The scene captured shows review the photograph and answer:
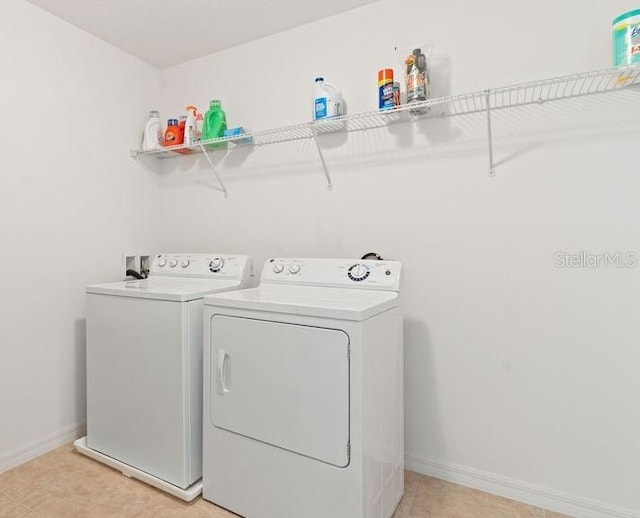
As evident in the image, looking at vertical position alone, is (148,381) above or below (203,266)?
below

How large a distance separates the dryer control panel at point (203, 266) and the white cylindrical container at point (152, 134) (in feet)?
2.55

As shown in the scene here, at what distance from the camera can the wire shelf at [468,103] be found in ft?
4.94

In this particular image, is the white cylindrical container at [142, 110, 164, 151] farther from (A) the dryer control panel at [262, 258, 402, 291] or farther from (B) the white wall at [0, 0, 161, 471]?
(A) the dryer control panel at [262, 258, 402, 291]

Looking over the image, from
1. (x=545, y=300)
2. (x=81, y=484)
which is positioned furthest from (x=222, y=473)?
(x=545, y=300)

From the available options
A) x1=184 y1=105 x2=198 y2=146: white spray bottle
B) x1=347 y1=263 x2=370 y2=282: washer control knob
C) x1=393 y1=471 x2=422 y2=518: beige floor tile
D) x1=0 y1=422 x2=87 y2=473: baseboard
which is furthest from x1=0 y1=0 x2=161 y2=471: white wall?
x1=393 y1=471 x2=422 y2=518: beige floor tile

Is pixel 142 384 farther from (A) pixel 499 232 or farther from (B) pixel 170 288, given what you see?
(A) pixel 499 232

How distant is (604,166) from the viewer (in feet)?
5.16

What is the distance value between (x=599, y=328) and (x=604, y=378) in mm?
209

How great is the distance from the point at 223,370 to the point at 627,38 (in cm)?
204

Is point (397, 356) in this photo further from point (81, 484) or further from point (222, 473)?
point (81, 484)

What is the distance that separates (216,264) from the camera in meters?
2.26

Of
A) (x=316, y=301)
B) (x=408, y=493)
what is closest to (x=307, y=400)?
(x=316, y=301)

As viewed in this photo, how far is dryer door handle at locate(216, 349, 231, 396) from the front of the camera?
1.63m

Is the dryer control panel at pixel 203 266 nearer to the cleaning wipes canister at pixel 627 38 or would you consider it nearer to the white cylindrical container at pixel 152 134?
the white cylindrical container at pixel 152 134
